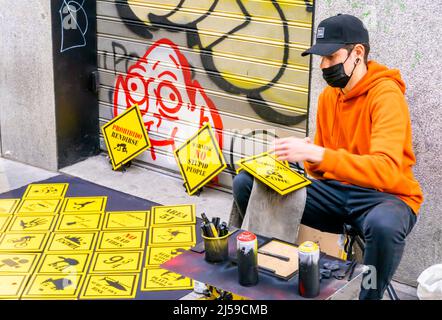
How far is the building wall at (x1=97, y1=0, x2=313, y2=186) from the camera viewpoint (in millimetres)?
5566

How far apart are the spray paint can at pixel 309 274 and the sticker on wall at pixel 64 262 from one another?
83.4 inches

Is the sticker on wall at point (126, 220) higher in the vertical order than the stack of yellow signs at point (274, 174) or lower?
lower

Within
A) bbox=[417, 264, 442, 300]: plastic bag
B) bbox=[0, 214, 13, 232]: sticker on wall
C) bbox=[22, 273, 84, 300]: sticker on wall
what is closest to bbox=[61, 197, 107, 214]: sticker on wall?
bbox=[0, 214, 13, 232]: sticker on wall

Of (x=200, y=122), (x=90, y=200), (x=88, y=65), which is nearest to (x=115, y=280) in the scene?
(x=90, y=200)

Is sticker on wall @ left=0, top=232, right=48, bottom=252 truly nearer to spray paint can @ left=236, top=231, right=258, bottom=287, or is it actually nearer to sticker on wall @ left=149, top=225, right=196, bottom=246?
sticker on wall @ left=149, top=225, right=196, bottom=246

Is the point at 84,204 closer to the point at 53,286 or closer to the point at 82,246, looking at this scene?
the point at 82,246

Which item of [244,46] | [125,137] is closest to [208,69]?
[244,46]

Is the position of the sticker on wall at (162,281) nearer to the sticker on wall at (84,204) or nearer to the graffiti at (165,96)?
the sticker on wall at (84,204)

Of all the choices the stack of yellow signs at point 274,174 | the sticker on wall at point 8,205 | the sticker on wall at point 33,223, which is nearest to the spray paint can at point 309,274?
the stack of yellow signs at point 274,174

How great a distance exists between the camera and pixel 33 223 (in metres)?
5.66

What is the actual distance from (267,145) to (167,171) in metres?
1.12

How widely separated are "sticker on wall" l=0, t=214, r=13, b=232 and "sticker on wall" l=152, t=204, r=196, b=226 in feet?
3.56

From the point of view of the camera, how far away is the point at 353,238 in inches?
159

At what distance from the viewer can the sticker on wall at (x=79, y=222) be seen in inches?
220
